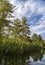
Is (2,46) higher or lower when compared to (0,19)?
lower

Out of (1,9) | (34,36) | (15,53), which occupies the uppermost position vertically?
(34,36)

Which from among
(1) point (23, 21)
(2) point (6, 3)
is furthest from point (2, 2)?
(1) point (23, 21)

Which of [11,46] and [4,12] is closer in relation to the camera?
[11,46]

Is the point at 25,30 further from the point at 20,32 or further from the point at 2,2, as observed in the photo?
the point at 2,2

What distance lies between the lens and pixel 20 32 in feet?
215

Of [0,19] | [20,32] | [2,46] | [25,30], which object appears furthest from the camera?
[25,30]

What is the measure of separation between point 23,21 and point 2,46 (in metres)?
41.7

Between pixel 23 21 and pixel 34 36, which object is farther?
pixel 34 36

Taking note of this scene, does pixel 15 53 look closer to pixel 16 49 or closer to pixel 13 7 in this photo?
pixel 16 49

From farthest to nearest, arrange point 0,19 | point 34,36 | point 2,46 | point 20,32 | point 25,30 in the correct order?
1. point 34,36
2. point 25,30
3. point 20,32
4. point 0,19
5. point 2,46

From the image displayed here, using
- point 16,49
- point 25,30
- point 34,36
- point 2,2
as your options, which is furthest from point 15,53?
point 34,36

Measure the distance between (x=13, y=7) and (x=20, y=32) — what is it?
22.5 m

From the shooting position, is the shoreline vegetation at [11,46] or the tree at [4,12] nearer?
the shoreline vegetation at [11,46]

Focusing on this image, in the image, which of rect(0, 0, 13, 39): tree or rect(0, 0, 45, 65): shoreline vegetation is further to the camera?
rect(0, 0, 13, 39): tree
